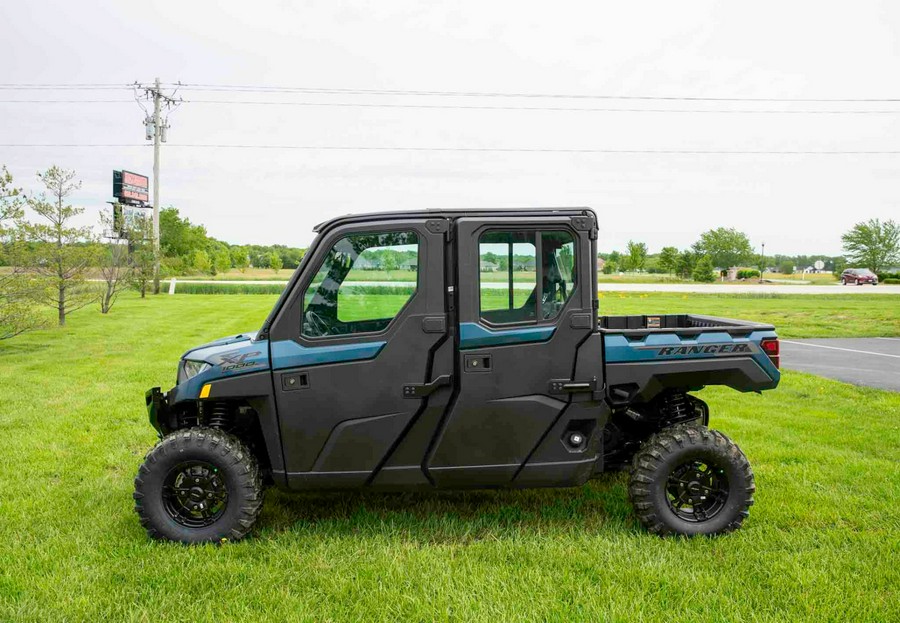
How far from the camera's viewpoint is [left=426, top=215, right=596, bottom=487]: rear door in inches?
168

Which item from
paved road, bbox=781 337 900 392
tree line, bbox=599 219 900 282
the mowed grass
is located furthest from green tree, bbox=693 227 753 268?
the mowed grass

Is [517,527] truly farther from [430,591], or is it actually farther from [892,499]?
[892,499]

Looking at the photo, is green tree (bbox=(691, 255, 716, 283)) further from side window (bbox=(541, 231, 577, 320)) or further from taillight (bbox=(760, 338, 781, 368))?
side window (bbox=(541, 231, 577, 320))

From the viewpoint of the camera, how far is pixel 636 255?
6956 cm

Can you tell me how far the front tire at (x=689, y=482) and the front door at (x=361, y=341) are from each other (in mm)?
1361

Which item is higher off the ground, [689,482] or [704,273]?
[704,273]

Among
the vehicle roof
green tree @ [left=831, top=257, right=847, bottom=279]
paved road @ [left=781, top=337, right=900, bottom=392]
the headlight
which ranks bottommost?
paved road @ [left=781, top=337, right=900, bottom=392]

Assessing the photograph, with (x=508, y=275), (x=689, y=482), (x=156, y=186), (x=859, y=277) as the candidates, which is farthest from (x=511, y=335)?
(x=859, y=277)

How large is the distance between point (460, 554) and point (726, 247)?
9040 cm

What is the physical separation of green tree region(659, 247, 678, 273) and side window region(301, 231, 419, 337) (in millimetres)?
70669

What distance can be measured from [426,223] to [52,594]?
9.38 ft

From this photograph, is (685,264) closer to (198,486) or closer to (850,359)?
(850,359)

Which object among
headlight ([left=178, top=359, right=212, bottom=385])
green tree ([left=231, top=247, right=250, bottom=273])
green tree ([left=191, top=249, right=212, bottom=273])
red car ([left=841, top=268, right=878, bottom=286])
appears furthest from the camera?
green tree ([left=231, top=247, right=250, bottom=273])

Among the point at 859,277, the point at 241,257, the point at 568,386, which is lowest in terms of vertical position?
the point at 568,386
